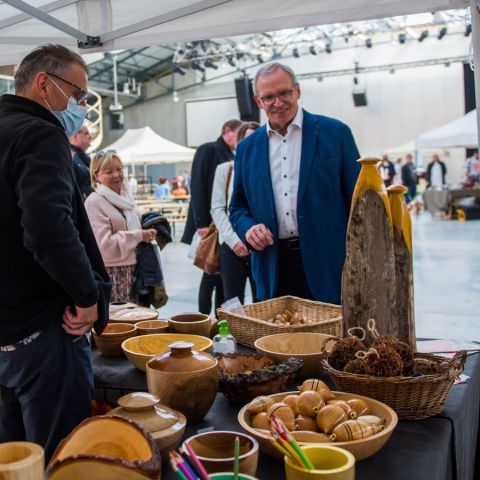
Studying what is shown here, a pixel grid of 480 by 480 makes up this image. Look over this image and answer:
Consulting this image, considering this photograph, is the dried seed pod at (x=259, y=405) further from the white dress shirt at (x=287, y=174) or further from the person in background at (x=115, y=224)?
the person in background at (x=115, y=224)

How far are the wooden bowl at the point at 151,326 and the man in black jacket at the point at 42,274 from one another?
0.85 ft

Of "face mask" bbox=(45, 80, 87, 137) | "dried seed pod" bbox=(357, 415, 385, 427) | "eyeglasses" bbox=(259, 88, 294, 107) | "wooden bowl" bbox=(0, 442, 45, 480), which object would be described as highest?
"eyeglasses" bbox=(259, 88, 294, 107)

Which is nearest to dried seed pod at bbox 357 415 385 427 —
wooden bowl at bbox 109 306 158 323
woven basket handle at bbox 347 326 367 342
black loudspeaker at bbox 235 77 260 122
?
woven basket handle at bbox 347 326 367 342

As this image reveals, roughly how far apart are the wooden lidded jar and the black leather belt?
68cm

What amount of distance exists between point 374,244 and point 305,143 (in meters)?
0.79

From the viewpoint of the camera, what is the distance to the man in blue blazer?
6.66 feet

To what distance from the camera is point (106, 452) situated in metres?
0.84

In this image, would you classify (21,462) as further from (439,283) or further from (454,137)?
(454,137)

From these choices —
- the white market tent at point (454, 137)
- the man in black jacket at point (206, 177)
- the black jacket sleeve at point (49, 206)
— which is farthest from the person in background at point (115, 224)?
the white market tent at point (454, 137)

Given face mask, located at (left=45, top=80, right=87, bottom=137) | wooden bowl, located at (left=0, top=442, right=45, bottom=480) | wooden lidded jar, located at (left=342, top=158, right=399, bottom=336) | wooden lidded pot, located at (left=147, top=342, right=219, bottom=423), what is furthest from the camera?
face mask, located at (left=45, top=80, right=87, bottom=137)

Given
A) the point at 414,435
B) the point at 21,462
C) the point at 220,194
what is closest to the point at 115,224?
the point at 220,194

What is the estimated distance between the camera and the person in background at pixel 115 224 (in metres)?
2.89

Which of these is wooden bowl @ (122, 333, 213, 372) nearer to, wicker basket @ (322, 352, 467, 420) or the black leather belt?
wicker basket @ (322, 352, 467, 420)

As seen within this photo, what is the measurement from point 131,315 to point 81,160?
1.50 meters
